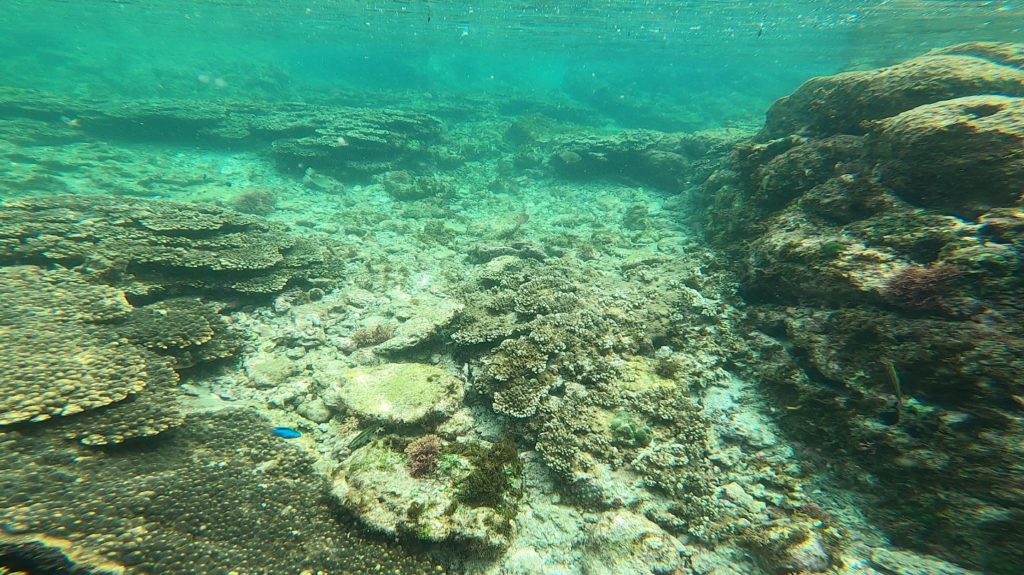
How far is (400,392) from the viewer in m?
5.29

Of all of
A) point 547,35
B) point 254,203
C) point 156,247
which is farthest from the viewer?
point 547,35

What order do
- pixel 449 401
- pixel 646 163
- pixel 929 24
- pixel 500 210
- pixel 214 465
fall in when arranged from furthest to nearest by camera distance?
pixel 929 24 < pixel 646 163 < pixel 500 210 < pixel 449 401 < pixel 214 465

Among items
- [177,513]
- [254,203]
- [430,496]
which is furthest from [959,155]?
[254,203]

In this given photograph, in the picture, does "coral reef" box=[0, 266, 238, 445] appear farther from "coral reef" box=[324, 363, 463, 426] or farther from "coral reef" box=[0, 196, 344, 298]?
"coral reef" box=[324, 363, 463, 426]

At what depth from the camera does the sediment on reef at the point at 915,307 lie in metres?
3.56

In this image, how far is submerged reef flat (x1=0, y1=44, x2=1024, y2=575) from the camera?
3646 millimetres

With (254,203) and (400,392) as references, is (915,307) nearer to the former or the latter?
(400,392)

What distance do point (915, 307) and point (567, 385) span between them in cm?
446

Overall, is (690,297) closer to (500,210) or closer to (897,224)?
(897,224)

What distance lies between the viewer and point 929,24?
3134cm

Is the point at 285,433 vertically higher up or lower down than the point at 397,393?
lower down

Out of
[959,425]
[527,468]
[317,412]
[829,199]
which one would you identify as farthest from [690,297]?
[317,412]

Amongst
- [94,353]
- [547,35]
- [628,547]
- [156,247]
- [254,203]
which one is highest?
[547,35]

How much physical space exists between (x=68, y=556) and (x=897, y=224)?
10.1m
